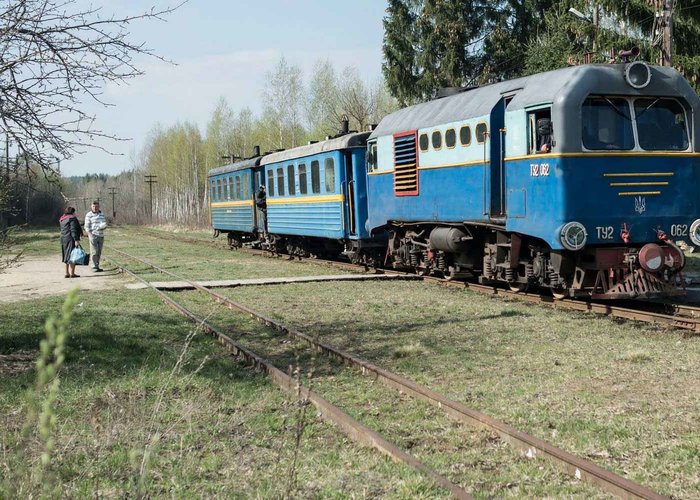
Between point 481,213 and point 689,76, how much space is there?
1225 centimetres

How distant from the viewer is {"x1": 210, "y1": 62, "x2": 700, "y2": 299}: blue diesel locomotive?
1115 cm

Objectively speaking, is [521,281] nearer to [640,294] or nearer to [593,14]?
[640,294]

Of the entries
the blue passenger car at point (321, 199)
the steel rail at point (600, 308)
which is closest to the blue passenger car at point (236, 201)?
the blue passenger car at point (321, 199)

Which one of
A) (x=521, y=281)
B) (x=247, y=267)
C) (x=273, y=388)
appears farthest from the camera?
(x=247, y=267)

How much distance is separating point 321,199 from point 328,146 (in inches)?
57.4

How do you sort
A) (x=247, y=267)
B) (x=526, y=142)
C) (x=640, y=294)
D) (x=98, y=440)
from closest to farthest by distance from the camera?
1. (x=98, y=440)
2. (x=640, y=294)
3. (x=526, y=142)
4. (x=247, y=267)

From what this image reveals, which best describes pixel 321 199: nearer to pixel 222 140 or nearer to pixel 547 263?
pixel 547 263

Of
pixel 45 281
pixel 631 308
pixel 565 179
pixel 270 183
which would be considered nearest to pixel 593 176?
pixel 565 179

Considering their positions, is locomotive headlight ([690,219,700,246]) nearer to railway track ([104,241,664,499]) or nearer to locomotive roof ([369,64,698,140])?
locomotive roof ([369,64,698,140])

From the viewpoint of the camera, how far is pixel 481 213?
13195mm

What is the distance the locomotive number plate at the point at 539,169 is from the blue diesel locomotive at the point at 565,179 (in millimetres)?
14

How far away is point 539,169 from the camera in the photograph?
1155 centimetres

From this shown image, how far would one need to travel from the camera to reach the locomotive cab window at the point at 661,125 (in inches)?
454

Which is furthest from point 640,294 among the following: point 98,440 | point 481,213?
point 98,440
